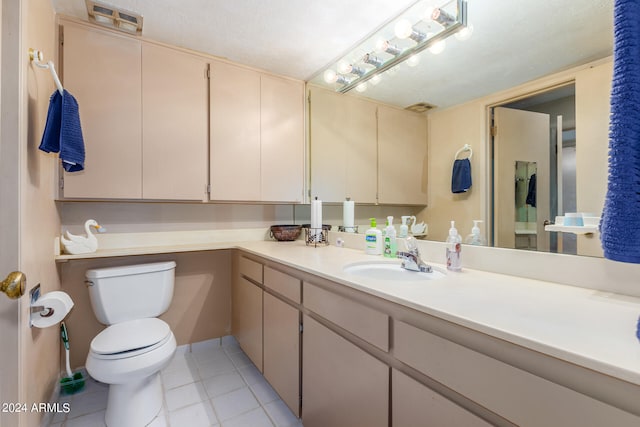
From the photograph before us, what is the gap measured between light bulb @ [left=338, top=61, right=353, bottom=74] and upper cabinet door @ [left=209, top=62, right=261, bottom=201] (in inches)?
25.7

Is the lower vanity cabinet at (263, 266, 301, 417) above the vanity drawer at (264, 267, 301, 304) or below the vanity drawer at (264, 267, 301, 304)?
below

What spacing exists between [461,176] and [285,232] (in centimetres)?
146

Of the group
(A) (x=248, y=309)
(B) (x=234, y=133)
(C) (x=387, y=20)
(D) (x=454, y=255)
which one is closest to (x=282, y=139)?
(B) (x=234, y=133)

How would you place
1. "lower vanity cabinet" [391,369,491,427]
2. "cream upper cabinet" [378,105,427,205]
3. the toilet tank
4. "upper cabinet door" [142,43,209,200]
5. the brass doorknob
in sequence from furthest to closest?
"upper cabinet door" [142,43,209,200] → the toilet tank → "cream upper cabinet" [378,105,427,205] → the brass doorknob → "lower vanity cabinet" [391,369,491,427]

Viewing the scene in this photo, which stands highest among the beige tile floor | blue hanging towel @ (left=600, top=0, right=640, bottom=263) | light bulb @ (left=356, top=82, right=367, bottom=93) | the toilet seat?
light bulb @ (left=356, top=82, right=367, bottom=93)

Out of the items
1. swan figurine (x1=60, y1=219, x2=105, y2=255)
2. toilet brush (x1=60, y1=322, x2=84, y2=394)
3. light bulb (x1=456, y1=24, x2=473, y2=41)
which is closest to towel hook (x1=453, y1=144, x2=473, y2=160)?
light bulb (x1=456, y1=24, x2=473, y2=41)

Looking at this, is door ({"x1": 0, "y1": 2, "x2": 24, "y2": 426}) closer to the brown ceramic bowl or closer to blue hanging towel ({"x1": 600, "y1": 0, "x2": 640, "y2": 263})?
the brown ceramic bowl

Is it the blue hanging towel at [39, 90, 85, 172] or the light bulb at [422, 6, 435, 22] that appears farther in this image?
the light bulb at [422, 6, 435, 22]

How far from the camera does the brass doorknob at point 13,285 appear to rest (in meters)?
0.83

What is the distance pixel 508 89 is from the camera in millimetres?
1216

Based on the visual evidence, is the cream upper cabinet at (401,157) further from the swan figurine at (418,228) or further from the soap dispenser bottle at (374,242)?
the soap dispenser bottle at (374,242)

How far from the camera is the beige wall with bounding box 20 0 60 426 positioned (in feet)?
3.65

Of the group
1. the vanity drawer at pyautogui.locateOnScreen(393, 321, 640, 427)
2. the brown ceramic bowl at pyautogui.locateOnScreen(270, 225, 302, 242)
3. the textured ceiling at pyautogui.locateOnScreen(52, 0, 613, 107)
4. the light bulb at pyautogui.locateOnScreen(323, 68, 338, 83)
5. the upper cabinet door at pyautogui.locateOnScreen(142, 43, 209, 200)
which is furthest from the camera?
the brown ceramic bowl at pyautogui.locateOnScreen(270, 225, 302, 242)

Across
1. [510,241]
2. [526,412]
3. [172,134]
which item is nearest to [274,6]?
[172,134]
